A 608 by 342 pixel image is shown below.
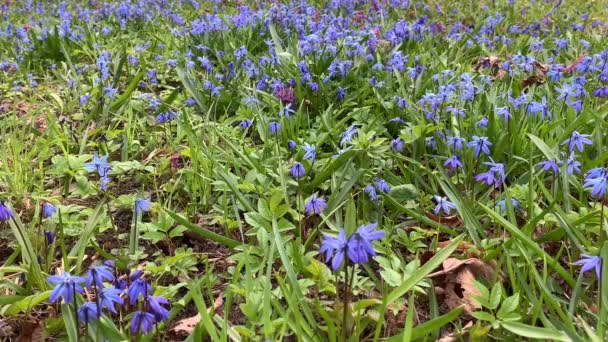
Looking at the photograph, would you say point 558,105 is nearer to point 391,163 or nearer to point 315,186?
point 391,163

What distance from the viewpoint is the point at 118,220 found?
2.79 metres

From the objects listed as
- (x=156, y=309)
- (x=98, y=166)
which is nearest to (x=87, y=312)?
(x=156, y=309)

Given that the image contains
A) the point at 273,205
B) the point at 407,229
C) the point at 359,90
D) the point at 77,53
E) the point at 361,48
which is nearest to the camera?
the point at 273,205

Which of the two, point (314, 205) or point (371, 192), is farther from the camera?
point (371, 192)

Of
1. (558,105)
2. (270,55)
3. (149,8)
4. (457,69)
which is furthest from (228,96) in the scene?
(149,8)

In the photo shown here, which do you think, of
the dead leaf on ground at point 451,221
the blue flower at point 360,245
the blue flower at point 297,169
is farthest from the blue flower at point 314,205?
the blue flower at point 360,245

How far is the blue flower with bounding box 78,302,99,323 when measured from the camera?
161 cm

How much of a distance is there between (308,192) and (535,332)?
1.39 m

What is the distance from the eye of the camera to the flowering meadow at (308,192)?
6.10 ft

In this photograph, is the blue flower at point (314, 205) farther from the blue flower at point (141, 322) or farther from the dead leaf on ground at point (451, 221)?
the blue flower at point (141, 322)

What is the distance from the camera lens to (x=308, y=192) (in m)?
2.85

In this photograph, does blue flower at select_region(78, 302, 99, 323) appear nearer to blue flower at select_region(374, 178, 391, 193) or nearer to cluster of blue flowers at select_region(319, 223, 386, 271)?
cluster of blue flowers at select_region(319, 223, 386, 271)

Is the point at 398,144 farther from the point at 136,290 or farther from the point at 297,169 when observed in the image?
the point at 136,290

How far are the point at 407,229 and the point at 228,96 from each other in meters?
1.89
